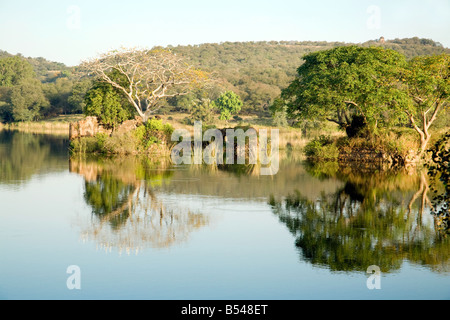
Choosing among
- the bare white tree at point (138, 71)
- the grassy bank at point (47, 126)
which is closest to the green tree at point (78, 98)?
the grassy bank at point (47, 126)

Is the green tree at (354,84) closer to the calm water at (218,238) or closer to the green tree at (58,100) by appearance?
the calm water at (218,238)

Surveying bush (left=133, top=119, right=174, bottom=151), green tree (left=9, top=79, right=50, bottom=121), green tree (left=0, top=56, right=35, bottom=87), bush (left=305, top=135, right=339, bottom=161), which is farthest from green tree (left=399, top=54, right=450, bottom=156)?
green tree (left=0, top=56, right=35, bottom=87)

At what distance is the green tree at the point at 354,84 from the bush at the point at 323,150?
1691mm

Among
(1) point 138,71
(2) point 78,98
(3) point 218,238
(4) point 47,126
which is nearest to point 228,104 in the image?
(2) point 78,98

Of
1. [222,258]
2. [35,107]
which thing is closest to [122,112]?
[222,258]

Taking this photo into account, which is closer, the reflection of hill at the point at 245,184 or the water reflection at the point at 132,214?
the water reflection at the point at 132,214

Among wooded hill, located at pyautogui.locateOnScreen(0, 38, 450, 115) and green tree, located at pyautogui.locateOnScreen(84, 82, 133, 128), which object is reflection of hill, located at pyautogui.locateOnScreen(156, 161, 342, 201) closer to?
green tree, located at pyautogui.locateOnScreen(84, 82, 133, 128)

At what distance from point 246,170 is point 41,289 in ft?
61.7

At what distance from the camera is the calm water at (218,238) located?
31.4ft

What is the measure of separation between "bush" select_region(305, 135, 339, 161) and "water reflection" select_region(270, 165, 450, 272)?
10426mm

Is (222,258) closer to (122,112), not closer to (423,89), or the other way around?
(423,89)

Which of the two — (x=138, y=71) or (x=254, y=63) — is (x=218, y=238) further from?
(x=254, y=63)

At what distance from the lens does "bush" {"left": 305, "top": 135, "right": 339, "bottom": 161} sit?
33.0 metres

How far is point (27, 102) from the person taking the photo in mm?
83938
